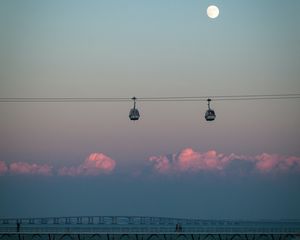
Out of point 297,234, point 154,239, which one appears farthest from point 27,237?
point 297,234

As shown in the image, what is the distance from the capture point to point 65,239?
118 metres

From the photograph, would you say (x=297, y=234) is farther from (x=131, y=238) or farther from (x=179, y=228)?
(x=131, y=238)

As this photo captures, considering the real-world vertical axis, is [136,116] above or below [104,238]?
below

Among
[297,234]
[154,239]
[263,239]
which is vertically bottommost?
[297,234]

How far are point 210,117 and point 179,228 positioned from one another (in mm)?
29453

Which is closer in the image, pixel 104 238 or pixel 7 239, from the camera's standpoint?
pixel 7 239

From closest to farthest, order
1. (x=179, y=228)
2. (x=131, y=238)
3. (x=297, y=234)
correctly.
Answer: (x=297, y=234) → (x=179, y=228) → (x=131, y=238)

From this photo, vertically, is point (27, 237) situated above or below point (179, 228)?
above

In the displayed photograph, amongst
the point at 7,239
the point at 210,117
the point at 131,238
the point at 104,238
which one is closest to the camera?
the point at 210,117

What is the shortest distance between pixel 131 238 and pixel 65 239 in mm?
34990

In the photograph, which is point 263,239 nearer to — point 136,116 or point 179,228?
point 179,228

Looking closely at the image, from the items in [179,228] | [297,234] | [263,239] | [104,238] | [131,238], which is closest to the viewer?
[297,234]

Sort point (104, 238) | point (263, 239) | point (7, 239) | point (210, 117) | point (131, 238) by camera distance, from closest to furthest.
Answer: point (210, 117)
point (263, 239)
point (7, 239)
point (131, 238)
point (104, 238)

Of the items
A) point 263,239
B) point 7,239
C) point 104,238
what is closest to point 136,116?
point 263,239
